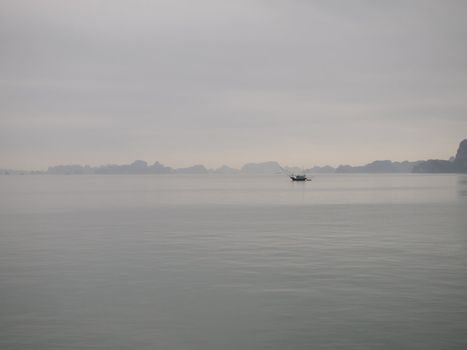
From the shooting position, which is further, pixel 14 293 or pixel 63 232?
pixel 63 232

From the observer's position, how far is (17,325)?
2003 cm

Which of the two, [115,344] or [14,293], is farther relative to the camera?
[14,293]

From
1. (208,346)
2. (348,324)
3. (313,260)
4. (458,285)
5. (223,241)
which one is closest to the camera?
(208,346)

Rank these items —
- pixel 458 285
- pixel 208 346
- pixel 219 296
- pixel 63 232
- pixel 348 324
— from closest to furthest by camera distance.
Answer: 1. pixel 208 346
2. pixel 348 324
3. pixel 219 296
4. pixel 458 285
5. pixel 63 232


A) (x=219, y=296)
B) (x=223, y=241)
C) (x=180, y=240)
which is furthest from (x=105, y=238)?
(x=219, y=296)

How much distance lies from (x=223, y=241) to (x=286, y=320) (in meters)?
26.5

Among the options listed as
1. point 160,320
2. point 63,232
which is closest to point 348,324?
point 160,320

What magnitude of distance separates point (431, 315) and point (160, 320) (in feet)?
39.0

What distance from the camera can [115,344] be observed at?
1764 cm

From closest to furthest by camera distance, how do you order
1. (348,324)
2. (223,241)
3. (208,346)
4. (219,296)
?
(208,346)
(348,324)
(219,296)
(223,241)

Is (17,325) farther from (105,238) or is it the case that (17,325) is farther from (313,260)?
(105,238)

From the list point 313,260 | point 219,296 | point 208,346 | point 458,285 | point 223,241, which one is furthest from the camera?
point 223,241

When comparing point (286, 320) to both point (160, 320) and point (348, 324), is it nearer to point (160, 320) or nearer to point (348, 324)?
point (348, 324)

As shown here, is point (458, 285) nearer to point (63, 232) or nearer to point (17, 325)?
point (17, 325)
